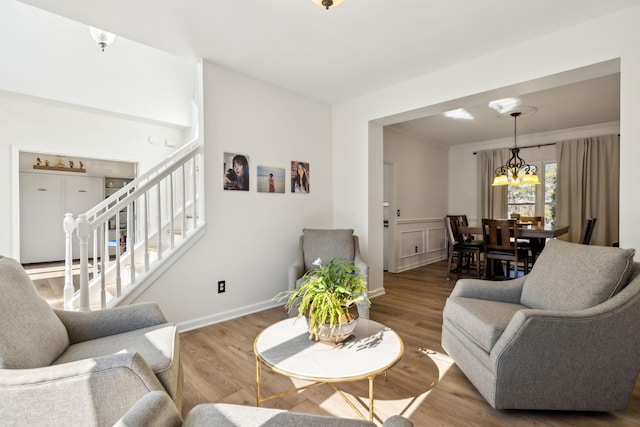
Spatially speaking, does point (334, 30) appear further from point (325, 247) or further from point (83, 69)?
point (83, 69)

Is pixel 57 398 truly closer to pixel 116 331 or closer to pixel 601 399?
pixel 116 331

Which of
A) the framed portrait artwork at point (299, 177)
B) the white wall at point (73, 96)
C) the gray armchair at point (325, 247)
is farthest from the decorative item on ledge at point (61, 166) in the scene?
the gray armchair at point (325, 247)

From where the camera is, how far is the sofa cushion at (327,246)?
3400 millimetres

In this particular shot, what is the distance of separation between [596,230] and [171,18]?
6.47 m

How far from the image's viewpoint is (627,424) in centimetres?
159

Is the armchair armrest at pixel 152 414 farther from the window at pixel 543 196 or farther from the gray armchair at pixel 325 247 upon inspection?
the window at pixel 543 196

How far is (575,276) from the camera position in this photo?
1857 mm

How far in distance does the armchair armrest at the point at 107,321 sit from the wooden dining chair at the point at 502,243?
4.06 m

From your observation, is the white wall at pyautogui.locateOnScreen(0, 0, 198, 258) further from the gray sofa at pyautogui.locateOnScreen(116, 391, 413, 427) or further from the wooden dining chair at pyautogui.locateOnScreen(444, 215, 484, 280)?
the gray sofa at pyautogui.locateOnScreen(116, 391, 413, 427)

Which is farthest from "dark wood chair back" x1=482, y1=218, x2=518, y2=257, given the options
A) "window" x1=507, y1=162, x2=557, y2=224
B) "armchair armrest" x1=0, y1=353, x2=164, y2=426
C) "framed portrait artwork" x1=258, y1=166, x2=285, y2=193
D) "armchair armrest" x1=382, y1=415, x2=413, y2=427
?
"armchair armrest" x1=0, y1=353, x2=164, y2=426

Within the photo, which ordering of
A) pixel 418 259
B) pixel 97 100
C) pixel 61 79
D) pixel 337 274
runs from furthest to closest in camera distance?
1. pixel 418 259
2. pixel 97 100
3. pixel 61 79
4. pixel 337 274

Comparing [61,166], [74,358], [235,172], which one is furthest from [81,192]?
[74,358]

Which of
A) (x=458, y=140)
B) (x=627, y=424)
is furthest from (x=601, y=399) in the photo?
(x=458, y=140)

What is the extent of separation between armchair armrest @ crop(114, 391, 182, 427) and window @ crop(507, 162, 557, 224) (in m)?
6.69
